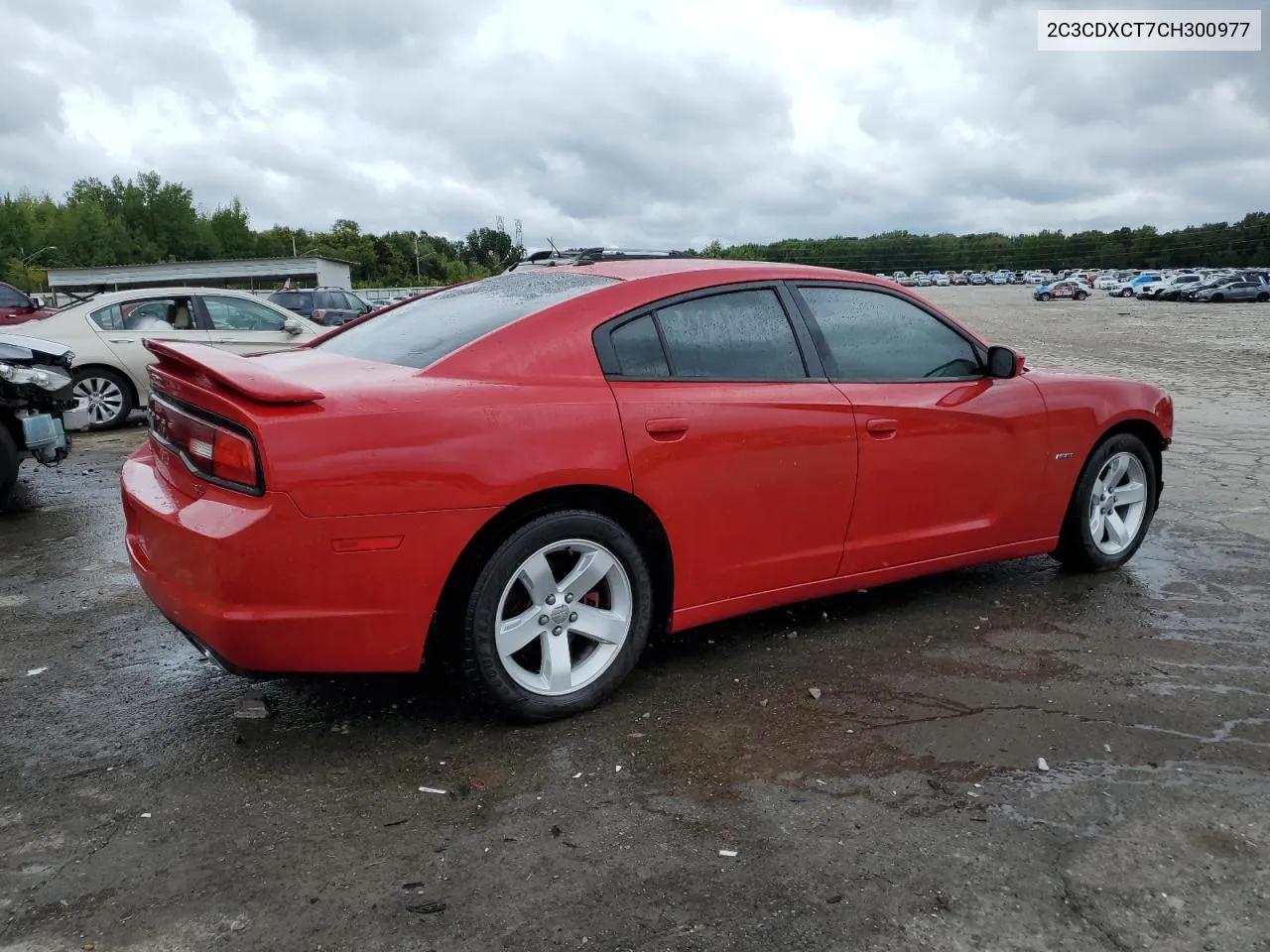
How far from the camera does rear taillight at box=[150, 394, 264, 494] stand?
278cm

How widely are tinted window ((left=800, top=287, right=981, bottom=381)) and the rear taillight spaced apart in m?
2.23

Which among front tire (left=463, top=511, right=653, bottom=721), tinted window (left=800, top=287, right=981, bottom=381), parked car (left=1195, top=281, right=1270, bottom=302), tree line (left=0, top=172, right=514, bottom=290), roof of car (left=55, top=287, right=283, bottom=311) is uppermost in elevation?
tree line (left=0, top=172, right=514, bottom=290)

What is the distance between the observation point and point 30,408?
641 cm

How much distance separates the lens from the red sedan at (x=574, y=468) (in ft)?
9.26

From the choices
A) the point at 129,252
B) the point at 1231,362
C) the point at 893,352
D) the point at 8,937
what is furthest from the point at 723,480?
the point at 129,252

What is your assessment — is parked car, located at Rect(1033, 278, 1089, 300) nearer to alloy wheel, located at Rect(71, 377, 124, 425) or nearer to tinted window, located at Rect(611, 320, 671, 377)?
alloy wheel, located at Rect(71, 377, 124, 425)

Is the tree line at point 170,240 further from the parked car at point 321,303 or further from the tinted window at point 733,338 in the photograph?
the tinted window at point 733,338

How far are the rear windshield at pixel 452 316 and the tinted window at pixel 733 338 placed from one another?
1.08 feet

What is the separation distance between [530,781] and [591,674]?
52 centimetres

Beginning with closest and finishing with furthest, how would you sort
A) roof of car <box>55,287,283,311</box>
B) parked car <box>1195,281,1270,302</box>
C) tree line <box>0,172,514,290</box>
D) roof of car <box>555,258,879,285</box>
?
roof of car <box>555,258,879,285</box>, roof of car <box>55,287,283,311</box>, parked car <box>1195,281,1270,302</box>, tree line <box>0,172,514,290</box>

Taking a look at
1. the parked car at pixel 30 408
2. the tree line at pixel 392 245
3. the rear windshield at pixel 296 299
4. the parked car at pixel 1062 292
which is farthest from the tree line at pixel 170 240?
the parked car at pixel 30 408

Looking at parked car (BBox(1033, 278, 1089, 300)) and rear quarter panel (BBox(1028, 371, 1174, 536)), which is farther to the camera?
parked car (BBox(1033, 278, 1089, 300))

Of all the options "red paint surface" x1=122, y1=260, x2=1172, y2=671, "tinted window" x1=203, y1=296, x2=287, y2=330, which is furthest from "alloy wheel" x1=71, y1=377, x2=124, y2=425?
"red paint surface" x1=122, y1=260, x2=1172, y2=671

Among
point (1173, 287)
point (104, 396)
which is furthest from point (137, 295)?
point (1173, 287)
